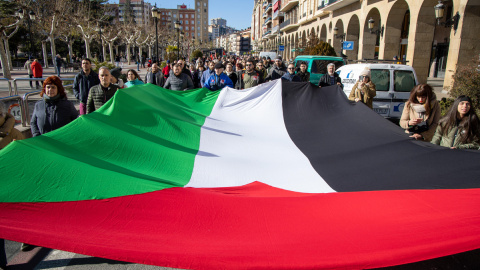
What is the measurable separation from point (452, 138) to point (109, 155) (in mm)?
4321

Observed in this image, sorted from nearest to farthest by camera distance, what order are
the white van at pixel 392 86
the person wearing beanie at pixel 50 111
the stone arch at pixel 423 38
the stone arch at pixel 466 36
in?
the person wearing beanie at pixel 50 111, the white van at pixel 392 86, the stone arch at pixel 466 36, the stone arch at pixel 423 38

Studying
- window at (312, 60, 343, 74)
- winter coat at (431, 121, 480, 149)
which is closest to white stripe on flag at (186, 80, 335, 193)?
winter coat at (431, 121, 480, 149)

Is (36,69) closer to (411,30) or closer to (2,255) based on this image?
(2,255)

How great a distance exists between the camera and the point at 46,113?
14.9ft

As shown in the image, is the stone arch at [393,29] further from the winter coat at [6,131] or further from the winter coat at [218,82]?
the winter coat at [6,131]

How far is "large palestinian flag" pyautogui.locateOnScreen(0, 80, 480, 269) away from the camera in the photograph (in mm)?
2232

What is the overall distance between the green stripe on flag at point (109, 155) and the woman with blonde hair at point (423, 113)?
11.0 ft

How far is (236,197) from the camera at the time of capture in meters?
3.01

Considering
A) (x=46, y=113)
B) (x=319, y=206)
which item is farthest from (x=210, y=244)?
(x=46, y=113)

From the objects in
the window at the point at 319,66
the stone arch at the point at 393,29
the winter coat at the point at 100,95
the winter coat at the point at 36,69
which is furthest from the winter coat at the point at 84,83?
the stone arch at the point at 393,29

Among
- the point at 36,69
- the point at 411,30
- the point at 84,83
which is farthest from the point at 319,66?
the point at 36,69

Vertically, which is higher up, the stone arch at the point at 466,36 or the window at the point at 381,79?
the stone arch at the point at 466,36

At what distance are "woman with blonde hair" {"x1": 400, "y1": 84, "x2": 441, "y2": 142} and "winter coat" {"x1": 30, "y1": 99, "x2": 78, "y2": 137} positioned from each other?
5.10 m

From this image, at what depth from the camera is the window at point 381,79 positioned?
29.3 feet
